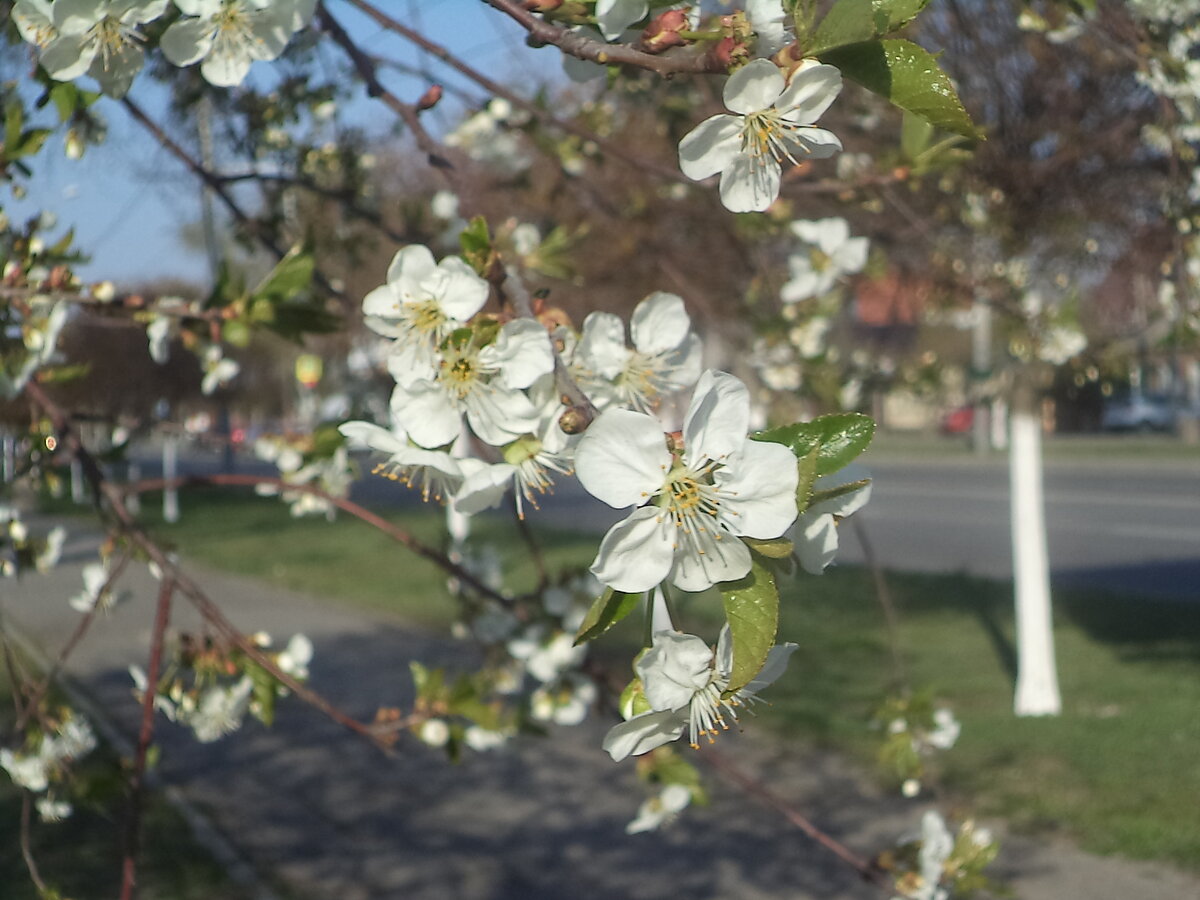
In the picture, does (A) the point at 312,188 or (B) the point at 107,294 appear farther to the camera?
(A) the point at 312,188

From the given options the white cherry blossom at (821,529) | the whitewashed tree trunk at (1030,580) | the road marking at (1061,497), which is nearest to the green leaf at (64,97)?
the white cherry blossom at (821,529)

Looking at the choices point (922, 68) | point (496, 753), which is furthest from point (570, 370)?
point (496, 753)

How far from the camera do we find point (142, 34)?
1.54 meters

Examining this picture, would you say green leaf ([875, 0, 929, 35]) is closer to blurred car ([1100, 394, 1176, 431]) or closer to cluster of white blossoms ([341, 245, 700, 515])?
cluster of white blossoms ([341, 245, 700, 515])

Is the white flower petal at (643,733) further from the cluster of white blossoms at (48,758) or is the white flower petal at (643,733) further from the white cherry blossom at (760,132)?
the cluster of white blossoms at (48,758)

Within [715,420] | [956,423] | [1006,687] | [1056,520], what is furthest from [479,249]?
[956,423]

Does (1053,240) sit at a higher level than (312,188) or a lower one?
higher

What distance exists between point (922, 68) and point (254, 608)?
9.45 meters

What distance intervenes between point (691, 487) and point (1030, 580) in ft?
18.8

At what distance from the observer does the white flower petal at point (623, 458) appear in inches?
41.7

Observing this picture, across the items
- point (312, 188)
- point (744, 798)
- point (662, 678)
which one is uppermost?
point (312, 188)

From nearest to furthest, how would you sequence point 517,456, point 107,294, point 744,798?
1. point 517,456
2. point 107,294
3. point 744,798

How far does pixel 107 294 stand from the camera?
199cm

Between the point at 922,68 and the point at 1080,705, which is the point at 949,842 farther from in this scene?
the point at 1080,705
